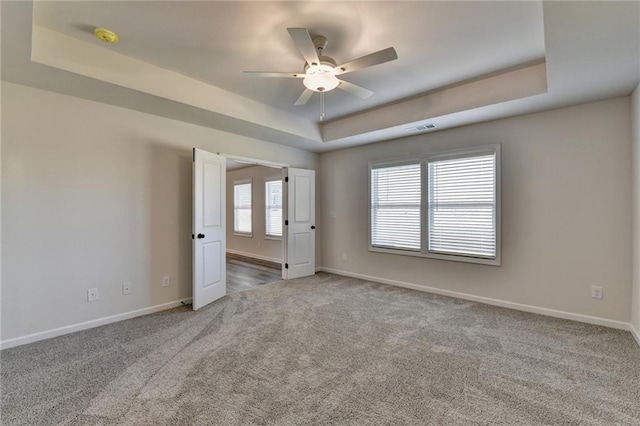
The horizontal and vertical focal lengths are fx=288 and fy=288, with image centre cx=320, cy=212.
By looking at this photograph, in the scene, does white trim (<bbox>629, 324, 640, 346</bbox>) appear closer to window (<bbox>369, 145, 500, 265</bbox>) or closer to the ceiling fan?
window (<bbox>369, 145, 500, 265</bbox>)

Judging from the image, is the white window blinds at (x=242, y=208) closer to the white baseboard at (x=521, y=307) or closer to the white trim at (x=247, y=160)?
the white trim at (x=247, y=160)

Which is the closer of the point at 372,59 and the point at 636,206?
the point at 372,59

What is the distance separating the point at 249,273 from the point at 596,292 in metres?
5.20

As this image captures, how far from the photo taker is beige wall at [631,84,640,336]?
9.11 feet

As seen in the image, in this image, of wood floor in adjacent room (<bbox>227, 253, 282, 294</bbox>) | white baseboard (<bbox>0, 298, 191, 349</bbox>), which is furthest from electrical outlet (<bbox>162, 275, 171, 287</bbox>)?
wood floor in adjacent room (<bbox>227, 253, 282, 294</bbox>)

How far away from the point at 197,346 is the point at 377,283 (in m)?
3.14

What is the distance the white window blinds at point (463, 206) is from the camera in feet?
12.7

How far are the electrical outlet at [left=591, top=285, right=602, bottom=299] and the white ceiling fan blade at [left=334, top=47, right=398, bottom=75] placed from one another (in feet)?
11.0

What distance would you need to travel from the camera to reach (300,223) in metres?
5.47

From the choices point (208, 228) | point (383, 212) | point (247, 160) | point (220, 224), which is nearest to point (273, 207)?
point (247, 160)

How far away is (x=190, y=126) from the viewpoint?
3.99 m

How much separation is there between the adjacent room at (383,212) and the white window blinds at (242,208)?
10.4ft

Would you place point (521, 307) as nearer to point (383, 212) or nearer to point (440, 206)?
point (440, 206)

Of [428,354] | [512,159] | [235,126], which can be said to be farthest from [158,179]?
[512,159]
